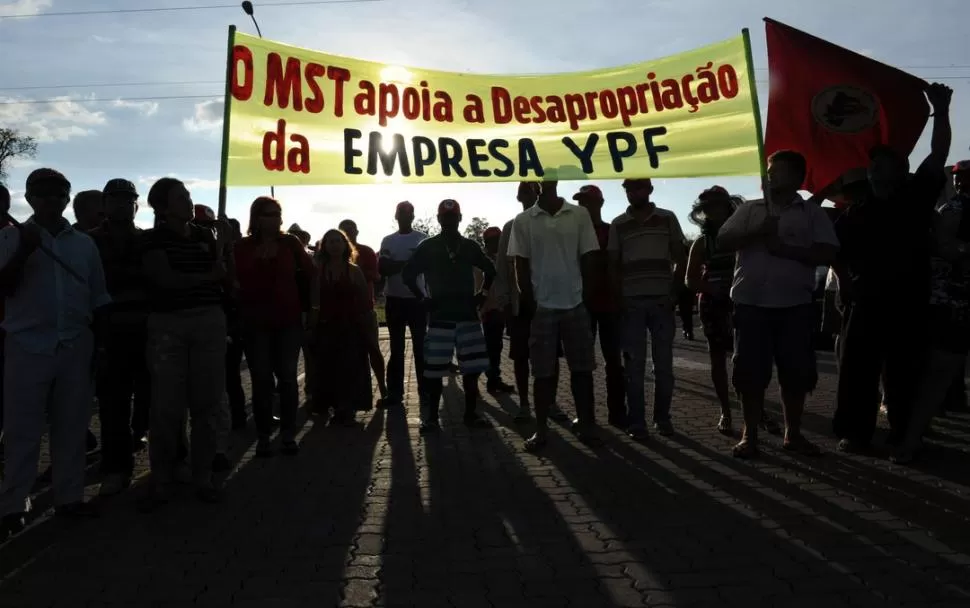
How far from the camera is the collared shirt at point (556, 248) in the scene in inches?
302

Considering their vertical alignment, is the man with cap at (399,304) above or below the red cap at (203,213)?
below

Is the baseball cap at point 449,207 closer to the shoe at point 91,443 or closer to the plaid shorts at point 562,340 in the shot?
the plaid shorts at point 562,340

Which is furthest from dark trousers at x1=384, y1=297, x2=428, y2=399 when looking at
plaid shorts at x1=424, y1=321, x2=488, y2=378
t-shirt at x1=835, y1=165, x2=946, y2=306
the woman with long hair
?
t-shirt at x1=835, y1=165, x2=946, y2=306

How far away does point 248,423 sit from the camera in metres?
9.39

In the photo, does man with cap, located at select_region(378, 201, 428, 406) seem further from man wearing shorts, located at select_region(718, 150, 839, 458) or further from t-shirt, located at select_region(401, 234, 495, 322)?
man wearing shorts, located at select_region(718, 150, 839, 458)

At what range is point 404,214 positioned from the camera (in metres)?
10.7

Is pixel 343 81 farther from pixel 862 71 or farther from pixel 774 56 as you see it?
pixel 862 71

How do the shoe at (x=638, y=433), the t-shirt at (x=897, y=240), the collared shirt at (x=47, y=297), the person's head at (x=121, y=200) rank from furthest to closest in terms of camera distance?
the shoe at (x=638, y=433)
the t-shirt at (x=897, y=240)
the person's head at (x=121, y=200)
the collared shirt at (x=47, y=297)

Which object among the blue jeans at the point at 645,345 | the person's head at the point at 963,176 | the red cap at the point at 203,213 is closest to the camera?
the person's head at the point at 963,176

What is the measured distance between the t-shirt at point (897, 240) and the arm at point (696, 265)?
1.36 m

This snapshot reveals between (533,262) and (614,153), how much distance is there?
1094 mm

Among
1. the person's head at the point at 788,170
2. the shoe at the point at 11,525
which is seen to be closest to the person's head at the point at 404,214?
the person's head at the point at 788,170

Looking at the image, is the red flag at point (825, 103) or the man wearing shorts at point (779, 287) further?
the red flag at point (825, 103)

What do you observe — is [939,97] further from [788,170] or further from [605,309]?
[605,309]
